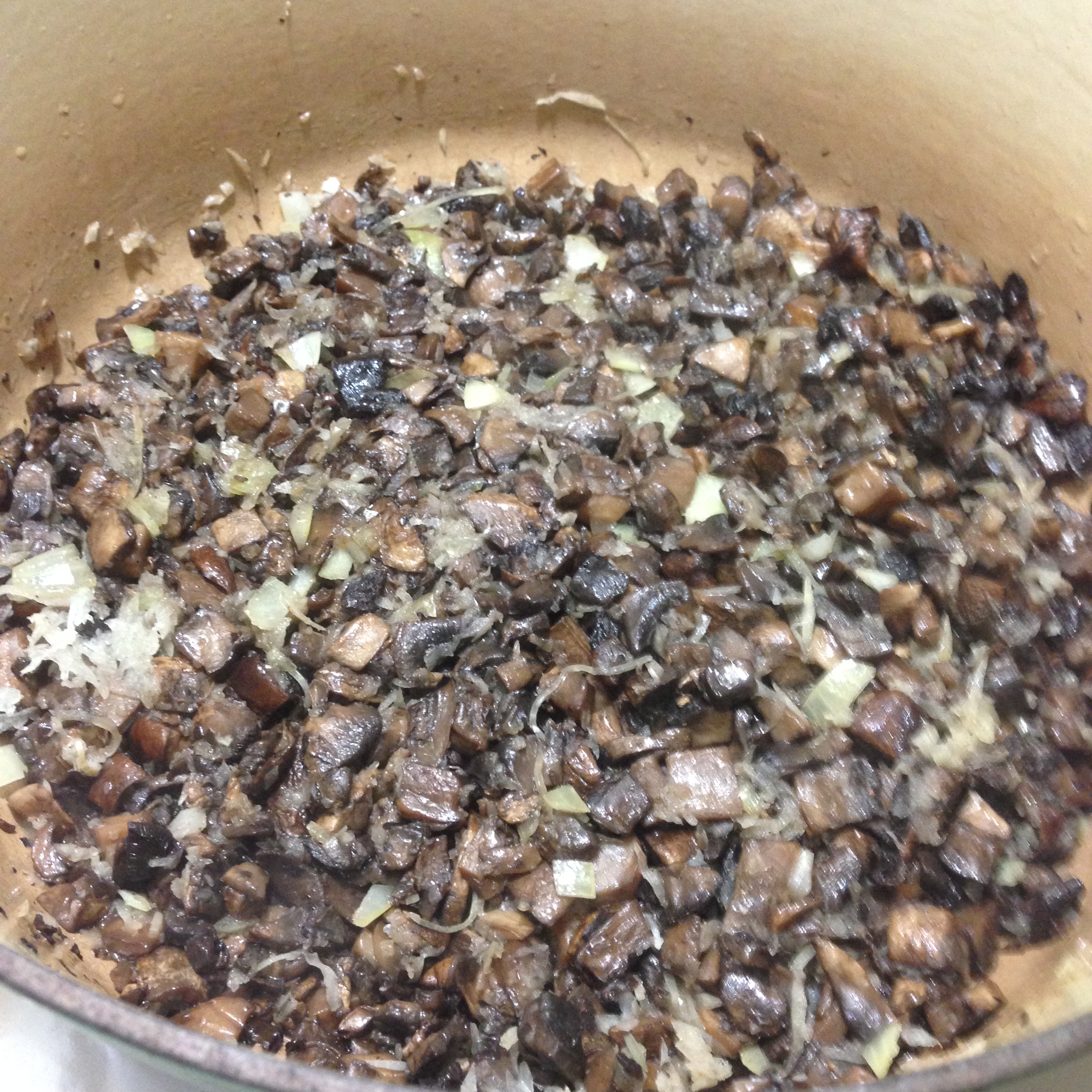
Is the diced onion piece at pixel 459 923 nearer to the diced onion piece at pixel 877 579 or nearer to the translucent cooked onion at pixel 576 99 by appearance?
the diced onion piece at pixel 877 579

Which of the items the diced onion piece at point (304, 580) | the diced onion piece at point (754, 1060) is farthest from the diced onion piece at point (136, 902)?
the diced onion piece at point (754, 1060)

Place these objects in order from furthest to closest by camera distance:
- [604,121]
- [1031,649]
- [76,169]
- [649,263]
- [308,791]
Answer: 1. [604,121]
2. [649,263]
3. [76,169]
4. [1031,649]
5. [308,791]

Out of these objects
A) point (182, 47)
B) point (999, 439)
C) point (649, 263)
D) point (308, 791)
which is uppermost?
point (999, 439)

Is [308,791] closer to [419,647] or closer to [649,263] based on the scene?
[419,647]

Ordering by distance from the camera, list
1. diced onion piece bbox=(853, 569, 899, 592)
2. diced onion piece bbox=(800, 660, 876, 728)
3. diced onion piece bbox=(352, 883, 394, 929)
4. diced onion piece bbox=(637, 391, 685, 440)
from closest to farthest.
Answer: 1. diced onion piece bbox=(352, 883, 394, 929)
2. diced onion piece bbox=(800, 660, 876, 728)
3. diced onion piece bbox=(853, 569, 899, 592)
4. diced onion piece bbox=(637, 391, 685, 440)

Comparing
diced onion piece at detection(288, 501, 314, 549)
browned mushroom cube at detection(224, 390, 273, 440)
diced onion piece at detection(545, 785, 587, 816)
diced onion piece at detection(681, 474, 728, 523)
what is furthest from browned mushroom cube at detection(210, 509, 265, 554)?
diced onion piece at detection(681, 474, 728, 523)

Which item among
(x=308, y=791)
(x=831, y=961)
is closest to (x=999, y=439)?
(x=831, y=961)

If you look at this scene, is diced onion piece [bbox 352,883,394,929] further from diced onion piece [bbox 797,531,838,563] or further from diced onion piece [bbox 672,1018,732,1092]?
diced onion piece [bbox 797,531,838,563]

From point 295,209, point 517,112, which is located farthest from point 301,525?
point 517,112
